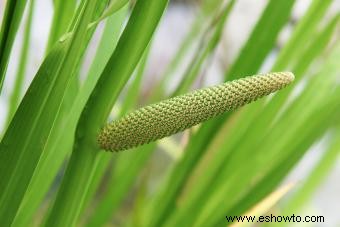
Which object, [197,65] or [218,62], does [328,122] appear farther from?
[218,62]

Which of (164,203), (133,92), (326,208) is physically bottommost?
(326,208)

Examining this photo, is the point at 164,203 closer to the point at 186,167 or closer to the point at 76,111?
the point at 186,167

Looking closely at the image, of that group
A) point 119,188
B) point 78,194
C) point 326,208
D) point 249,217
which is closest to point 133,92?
point 119,188

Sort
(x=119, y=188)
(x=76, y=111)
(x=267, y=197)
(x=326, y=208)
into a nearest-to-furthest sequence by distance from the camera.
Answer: (x=76, y=111) → (x=267, y=197) → (x=119, y=188) → (x=326, y=208)

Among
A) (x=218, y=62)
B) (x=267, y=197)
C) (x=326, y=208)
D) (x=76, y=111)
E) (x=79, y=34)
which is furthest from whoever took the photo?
(x=218, y=62)

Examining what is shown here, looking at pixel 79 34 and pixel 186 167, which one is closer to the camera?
pixel 79 34

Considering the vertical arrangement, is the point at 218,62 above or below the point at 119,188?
above
